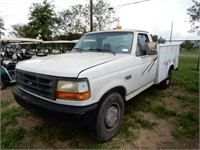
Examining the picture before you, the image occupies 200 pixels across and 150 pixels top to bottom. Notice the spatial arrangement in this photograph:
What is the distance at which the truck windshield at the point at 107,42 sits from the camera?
11.1 ft

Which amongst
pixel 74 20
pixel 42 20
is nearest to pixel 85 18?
Answer: pixel 74 20

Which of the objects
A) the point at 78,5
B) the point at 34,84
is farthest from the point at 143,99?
the point at 78,5

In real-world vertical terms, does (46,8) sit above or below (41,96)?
above

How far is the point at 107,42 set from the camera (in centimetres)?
364

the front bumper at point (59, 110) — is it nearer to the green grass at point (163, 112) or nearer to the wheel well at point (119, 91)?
the wheel well at point (119, 91)

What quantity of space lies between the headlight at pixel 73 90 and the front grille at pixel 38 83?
110 mm

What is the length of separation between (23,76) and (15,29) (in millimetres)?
60579

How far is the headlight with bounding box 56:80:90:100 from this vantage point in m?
2.10

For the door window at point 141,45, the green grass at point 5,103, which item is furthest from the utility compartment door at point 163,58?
the green grass at point 5,103

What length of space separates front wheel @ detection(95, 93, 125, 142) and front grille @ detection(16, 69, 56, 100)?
787mm

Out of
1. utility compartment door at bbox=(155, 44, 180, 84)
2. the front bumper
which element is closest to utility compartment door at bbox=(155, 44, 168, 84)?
utility compartment door at bbox=(155, 44, 180, 84)

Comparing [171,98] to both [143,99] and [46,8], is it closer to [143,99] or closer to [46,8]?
[143,99]

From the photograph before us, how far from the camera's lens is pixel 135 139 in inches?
109

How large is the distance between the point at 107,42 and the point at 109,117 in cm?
172
